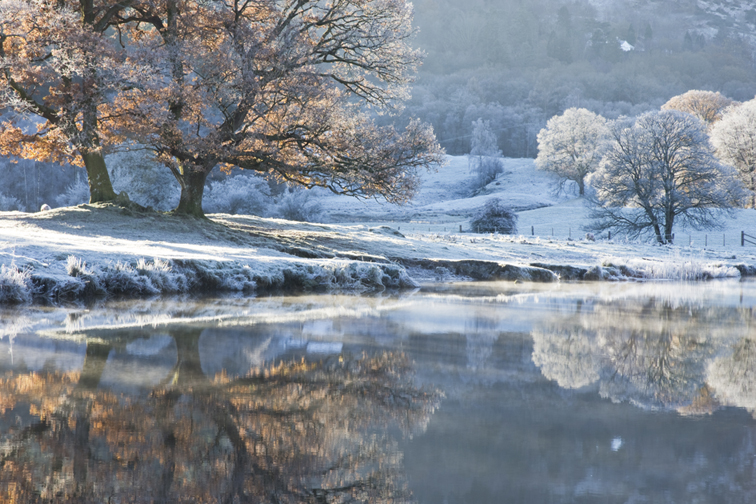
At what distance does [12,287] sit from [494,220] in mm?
35369

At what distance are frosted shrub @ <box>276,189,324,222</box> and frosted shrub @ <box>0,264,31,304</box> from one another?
39.9m

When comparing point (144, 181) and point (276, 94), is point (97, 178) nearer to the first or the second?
point (276, 94)

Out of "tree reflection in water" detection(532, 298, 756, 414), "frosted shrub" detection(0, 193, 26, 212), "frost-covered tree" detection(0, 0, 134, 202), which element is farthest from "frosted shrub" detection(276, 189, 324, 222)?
"tree reflection in water" detection(532, 298, 756, 414)

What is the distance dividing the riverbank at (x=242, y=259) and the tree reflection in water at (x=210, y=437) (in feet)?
22.3

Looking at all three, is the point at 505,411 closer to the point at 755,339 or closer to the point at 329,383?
the point at 329,383

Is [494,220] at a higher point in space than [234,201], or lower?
lower

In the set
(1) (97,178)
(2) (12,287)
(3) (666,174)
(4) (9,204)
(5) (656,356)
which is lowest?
(5) (656,356)

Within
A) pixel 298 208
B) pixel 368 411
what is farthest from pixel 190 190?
pixel 298 208

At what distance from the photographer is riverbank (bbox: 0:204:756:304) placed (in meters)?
11.9

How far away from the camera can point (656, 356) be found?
23.2 feet

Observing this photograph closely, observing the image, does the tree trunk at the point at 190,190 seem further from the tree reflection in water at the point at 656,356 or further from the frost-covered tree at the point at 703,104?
the frost-covered tree at the point at 703,104

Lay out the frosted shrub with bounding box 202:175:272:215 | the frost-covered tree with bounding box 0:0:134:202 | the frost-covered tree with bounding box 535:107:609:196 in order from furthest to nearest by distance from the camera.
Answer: the frost-covered tree with bounding box 535:107:609:196, the frosted shrub with bounding box 202:175:272:215, the frost-covered tree with bounding box 0:0:134:202

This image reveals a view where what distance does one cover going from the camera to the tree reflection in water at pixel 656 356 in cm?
537

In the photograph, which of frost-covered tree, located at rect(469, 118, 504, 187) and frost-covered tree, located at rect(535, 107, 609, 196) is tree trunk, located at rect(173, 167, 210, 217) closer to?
frost-covered tree, located at rect(535, 107, 609, 196)
